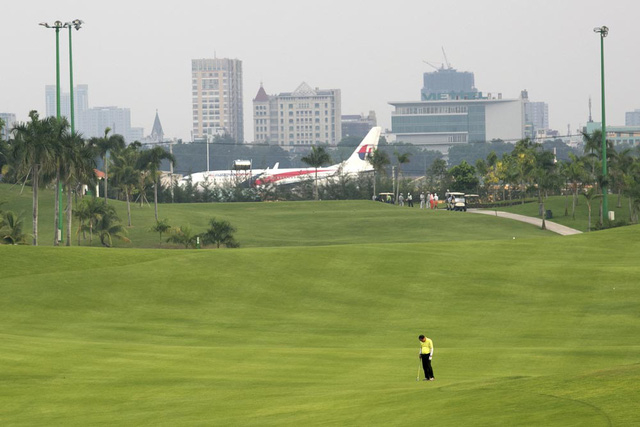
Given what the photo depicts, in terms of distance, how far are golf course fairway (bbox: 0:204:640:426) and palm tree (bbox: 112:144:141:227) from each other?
45.3 m

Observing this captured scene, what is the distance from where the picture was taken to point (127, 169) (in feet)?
344

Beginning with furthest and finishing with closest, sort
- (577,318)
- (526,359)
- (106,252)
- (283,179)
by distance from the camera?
(283,179), (106,252), (577,318), (526,359)

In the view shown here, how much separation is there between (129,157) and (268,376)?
3087 inches

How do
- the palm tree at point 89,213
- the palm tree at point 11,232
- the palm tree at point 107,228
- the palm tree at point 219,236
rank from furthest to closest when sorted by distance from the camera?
the palm tree at point 107,228 < the palm tree at point 89,213 < the palm tree at point 219,236 < the palm tree at point 11,232

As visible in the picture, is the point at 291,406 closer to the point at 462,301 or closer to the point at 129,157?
the point at 462,301

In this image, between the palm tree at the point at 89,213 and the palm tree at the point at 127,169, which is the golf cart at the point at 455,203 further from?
the palm tree at the point at 89,213

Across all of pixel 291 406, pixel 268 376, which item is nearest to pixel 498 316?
pixel 268 376

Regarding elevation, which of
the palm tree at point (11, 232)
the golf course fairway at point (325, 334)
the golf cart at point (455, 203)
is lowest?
the golf course fairway at point (325, 334)

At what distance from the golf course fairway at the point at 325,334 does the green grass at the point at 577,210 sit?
126 feet

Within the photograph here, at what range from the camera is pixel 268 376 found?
3262cm

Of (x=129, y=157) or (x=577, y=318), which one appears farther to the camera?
(x=129, y=157)

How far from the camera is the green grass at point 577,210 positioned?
109 metres

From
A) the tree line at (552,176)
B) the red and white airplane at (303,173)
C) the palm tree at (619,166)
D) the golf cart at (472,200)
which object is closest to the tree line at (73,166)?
the tree line at (552,176)

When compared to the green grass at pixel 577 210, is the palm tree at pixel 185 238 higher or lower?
lower
